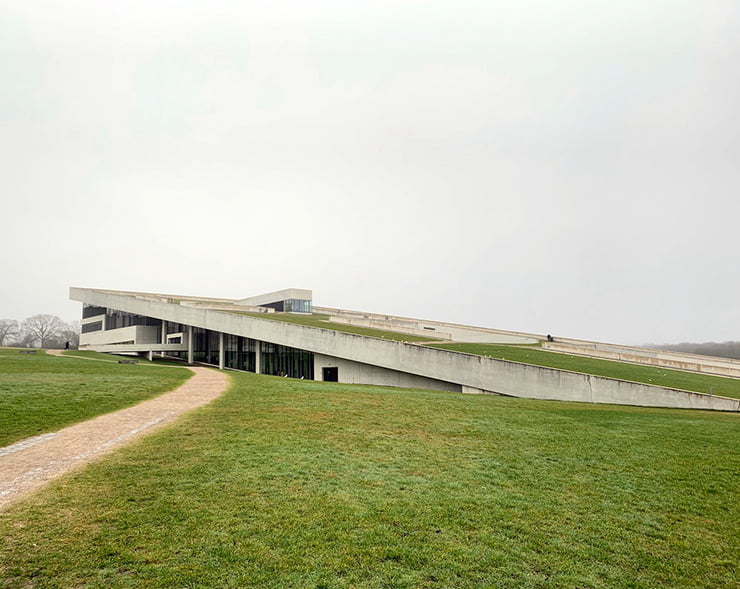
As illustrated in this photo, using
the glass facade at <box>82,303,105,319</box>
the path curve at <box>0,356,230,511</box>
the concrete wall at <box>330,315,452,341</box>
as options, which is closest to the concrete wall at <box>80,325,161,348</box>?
the glass facade at <box>82,303,105,319</box>

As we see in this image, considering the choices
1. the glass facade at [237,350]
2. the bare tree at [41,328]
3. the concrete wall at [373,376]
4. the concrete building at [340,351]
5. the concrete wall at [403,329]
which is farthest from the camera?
the bare tree at [41,328]

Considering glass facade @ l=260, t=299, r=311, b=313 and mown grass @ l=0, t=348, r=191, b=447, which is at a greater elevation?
glass facade @ l=260, t=299, r=311, b=313

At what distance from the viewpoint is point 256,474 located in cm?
696

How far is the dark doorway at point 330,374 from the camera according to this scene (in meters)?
33.3

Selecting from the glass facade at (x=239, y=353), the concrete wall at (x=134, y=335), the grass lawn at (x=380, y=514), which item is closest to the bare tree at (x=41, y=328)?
the concrete wall at (x=134, y=335)

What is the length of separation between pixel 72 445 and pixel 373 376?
23.5m

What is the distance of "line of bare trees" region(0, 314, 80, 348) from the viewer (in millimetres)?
90188

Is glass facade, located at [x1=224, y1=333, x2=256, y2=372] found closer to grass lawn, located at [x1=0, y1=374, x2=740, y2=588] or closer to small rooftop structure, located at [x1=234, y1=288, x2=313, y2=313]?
small rooftop structure, located at [x1=234, y1=288, x2=313, y2=313]

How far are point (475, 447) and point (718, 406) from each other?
48.8 feet

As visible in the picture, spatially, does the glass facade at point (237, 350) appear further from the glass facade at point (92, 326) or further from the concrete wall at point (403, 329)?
the concrete wall at point (403, 329)

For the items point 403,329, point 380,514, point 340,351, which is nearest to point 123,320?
point 403,329

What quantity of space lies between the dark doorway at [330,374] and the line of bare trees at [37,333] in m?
77.6

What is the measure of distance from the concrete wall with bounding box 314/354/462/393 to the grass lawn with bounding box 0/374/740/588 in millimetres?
17529

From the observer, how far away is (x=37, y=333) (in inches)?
3556
